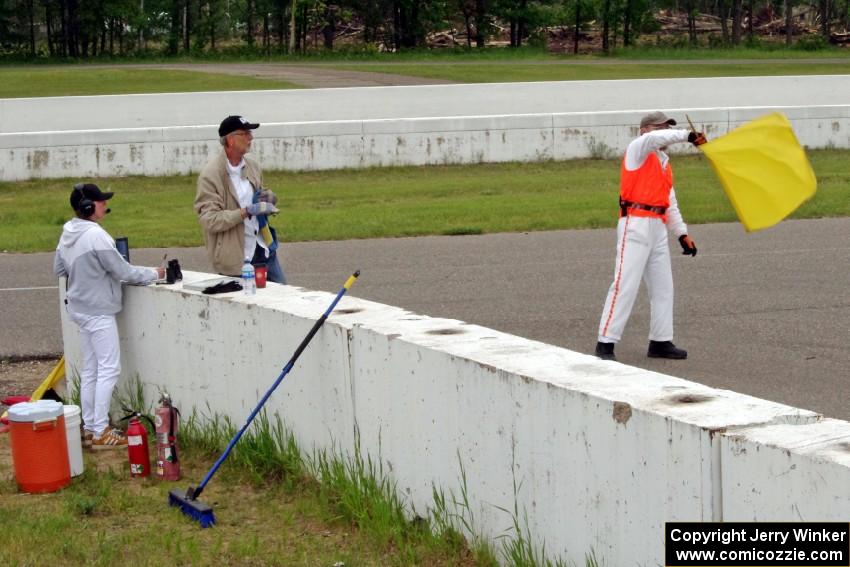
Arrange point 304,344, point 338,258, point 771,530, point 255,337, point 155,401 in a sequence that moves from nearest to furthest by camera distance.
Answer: point 771,530 < point 304,344 < point 255,337 < point 155,401 < point 338,258

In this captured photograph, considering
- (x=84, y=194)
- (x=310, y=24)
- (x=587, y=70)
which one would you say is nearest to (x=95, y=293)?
(x=84, y=194)

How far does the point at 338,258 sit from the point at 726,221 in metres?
5.39

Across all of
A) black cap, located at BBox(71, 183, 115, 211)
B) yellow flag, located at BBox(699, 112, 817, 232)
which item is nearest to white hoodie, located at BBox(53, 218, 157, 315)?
Answer: black cap, located at BBox(71, 183, 115, 211)

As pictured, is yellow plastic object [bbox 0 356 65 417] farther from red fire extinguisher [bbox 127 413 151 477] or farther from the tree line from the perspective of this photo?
the tree line

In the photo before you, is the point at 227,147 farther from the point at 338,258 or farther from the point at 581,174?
the point at 581,174

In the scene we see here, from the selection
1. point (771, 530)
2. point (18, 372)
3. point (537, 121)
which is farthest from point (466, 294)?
point (537, 121)

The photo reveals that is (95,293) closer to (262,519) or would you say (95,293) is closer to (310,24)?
(262,519)

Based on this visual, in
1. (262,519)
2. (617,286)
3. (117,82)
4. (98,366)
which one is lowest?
(262,519)

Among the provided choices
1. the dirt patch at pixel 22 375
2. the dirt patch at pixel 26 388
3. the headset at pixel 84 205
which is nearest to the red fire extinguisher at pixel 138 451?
the dirt patch at pixel 26 388

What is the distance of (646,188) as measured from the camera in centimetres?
895

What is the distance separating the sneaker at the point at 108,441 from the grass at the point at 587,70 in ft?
97.3

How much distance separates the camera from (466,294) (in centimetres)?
1195

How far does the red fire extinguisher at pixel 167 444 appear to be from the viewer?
274 inches

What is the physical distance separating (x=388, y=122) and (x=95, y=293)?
14043 millimetres
